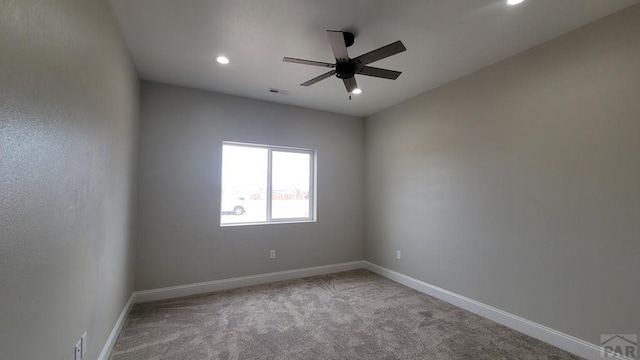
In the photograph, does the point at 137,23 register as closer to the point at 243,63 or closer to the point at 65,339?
the point at 243,63

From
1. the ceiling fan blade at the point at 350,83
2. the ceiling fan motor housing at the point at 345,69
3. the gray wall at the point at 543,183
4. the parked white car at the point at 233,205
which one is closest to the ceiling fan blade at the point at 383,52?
the ceiling fan motor housing at the point at 345,69

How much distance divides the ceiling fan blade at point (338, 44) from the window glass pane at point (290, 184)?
2241mm

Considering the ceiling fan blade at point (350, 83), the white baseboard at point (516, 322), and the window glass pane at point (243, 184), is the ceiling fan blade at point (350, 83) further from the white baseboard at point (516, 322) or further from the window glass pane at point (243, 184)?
the white baseboard at point (516, 322)

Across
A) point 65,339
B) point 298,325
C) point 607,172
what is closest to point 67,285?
point 65,339

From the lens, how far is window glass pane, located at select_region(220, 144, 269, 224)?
3.82 meters

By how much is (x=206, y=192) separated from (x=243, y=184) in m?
0.54

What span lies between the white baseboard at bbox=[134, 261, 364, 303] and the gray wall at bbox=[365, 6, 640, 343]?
4.18 feet

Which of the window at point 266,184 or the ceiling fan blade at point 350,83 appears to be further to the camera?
the window at point 266,184

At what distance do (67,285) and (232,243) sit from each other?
2355 mm

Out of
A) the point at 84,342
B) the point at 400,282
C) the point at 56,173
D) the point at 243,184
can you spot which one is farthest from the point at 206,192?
the point at 400,282

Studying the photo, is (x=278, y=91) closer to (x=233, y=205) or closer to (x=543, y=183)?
(x=233, y=205)

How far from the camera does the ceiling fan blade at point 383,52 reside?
1.89 meters

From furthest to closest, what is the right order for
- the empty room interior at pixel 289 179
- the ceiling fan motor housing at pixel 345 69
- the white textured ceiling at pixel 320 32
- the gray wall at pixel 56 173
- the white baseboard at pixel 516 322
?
the ceiling fan motor housing at pixel 345 69, the white baseboard at pixel 516 322, the white textured ceiling at pixel 320 32, the empty room interior at pixel 289 179, the gray wall at pixel 56 173

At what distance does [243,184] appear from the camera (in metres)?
3.94
